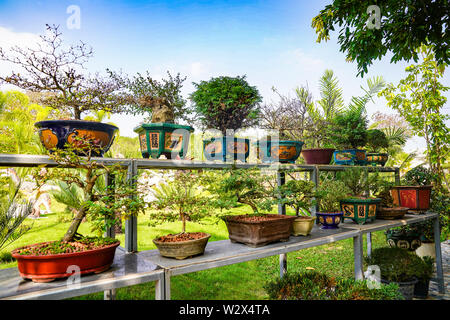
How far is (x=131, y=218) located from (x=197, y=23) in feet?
7.28

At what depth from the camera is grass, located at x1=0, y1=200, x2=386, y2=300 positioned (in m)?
3.18

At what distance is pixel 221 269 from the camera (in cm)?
404

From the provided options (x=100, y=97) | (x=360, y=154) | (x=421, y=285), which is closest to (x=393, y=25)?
(x=360, y=154)

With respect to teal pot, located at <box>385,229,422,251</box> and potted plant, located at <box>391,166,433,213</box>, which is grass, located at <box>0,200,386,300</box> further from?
potted plant, located at <box>391,166,433,213</box>

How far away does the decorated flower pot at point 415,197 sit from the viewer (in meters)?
3.20

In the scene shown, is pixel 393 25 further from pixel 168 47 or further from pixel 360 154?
pixel 168 47

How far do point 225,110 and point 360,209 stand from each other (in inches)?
62.1

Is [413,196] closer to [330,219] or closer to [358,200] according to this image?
[358,200]

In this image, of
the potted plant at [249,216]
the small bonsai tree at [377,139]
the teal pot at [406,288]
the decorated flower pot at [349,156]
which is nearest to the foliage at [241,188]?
the potted plant at [249,216]

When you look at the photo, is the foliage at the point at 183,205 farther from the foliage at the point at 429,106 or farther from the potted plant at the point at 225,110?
the foliage at the point at 429,106

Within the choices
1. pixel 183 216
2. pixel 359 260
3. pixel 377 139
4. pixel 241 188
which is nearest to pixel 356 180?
pixel 359 260

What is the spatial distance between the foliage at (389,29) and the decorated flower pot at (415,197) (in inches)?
57.6

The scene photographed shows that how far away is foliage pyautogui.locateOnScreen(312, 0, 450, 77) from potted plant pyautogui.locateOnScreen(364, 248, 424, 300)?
7.14ft
